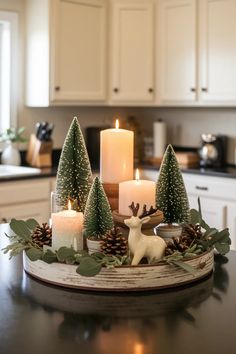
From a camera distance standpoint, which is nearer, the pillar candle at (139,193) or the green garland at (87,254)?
the green garland at (87,254)

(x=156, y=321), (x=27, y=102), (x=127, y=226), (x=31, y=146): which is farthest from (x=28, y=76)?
(x=156, y=321)

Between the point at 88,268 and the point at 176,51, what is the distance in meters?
3.23

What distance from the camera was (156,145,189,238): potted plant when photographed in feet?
5.10

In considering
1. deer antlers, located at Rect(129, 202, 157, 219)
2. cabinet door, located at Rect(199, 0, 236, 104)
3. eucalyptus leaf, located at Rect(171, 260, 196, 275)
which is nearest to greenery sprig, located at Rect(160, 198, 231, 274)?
eucalyptus leaf, located at Rect(171, 260, 196, 275)

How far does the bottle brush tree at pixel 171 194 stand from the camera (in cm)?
155

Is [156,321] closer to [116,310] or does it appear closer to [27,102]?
[116,310]

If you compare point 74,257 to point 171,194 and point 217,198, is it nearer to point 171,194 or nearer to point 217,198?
point 171,194

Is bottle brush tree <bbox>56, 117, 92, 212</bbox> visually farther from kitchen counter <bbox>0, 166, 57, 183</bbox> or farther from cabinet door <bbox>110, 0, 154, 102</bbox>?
cabinet door <bbox>110, 0, 154, 102</bbox>

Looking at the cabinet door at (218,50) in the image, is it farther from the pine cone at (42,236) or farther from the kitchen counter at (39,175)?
the pine cone at (42,236)

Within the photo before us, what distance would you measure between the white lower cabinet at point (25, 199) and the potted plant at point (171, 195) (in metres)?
2.26

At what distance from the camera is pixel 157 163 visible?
450 centimetres

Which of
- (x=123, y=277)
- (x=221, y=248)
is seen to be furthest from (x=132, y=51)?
(x=123, y=277)

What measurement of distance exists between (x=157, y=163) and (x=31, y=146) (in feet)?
2.98

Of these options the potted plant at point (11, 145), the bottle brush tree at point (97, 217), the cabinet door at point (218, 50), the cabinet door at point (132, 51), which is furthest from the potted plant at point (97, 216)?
the cabinet door at point (132, 51)
